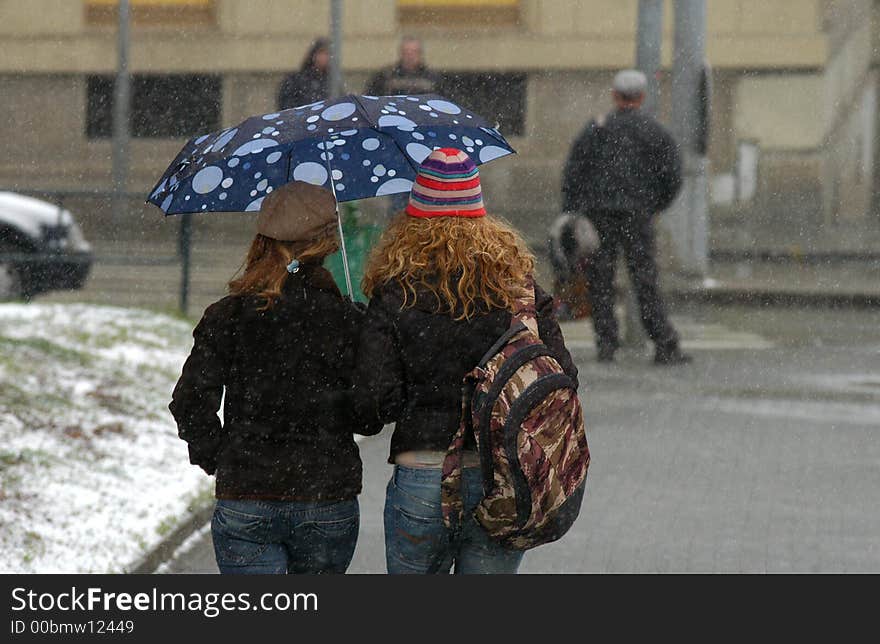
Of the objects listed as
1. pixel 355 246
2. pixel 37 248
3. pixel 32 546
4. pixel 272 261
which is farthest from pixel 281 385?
pixel 37 248

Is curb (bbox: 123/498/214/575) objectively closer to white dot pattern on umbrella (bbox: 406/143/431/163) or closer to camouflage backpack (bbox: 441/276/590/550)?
white dot pattern on umbrella (bbox: 406/143/431/163)

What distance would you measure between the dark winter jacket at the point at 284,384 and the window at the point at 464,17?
23.4 metres

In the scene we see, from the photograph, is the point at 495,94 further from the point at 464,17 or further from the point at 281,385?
the point at 281,385

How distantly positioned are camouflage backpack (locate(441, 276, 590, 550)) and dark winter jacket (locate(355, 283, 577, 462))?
0.05 meters

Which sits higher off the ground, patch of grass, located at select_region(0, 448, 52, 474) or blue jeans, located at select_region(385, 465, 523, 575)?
blue jeans, located at select_region(385, 465, 523, 575)

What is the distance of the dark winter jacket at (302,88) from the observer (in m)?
14.6

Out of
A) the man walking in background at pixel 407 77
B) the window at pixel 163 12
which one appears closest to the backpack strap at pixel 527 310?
the man walking in background at pixel 407 77

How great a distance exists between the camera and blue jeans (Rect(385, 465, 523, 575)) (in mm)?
3807

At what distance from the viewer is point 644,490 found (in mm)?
7531

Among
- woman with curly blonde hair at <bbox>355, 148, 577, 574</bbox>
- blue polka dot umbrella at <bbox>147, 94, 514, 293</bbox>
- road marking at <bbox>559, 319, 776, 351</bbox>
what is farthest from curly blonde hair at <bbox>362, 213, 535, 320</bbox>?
road marking at <bbox>559, 319, 776, 351</bbox>

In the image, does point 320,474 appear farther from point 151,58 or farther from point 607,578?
point 151,58

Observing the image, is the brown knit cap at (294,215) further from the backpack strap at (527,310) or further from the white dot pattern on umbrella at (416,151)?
the white dot pattern on umbrella at (416,151)

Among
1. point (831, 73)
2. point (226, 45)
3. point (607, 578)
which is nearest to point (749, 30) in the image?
point (831, 73)

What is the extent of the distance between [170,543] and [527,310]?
2.90 meters
